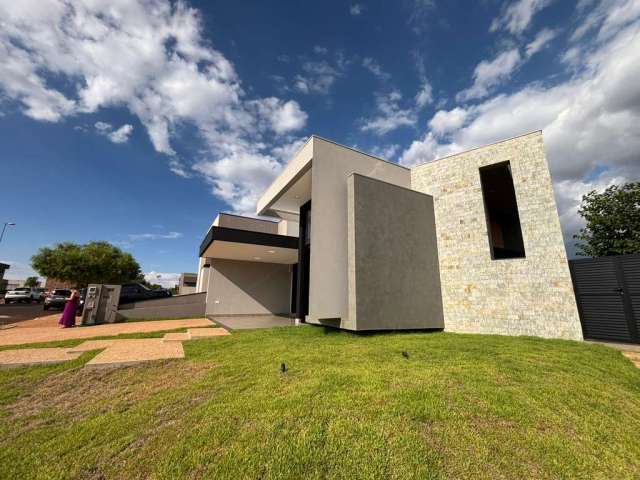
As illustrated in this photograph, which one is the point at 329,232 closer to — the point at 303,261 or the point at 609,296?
the point at 303,261

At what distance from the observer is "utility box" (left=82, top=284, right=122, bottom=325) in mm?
11203

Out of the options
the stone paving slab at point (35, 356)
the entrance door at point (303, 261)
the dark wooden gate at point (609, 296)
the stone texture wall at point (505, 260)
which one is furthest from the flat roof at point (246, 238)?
the dark wooden gate at point (609, 296)

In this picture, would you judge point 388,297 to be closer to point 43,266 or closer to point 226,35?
point 226,35

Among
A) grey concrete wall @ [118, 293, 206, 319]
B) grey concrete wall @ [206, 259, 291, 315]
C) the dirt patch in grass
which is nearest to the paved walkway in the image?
the dirt patch in grass

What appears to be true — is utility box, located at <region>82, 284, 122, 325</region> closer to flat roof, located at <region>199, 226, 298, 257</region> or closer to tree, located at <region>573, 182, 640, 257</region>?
flat roof, located at <region>199, 226, 298, 257</region>

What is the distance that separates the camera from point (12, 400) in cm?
358

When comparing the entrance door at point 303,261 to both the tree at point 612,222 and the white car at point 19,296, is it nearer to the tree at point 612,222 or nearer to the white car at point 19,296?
the tree at point 612,222

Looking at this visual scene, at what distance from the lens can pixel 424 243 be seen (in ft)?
31.7

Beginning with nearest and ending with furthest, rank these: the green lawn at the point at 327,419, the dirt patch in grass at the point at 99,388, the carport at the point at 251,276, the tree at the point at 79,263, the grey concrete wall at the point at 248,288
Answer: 1. the green lawn at the point at 327,419
2. the dirt patch in grass at the point at 99,388
3. the carport at the point at 251,276
4. the grey concrete wall at the point at 248,288
5. the tree at the point at 79,263

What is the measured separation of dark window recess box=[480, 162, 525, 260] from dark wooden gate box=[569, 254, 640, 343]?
3074mm

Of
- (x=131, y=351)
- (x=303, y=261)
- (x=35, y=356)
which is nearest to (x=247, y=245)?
(x=303, y=261)

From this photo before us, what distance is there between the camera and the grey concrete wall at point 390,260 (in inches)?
305

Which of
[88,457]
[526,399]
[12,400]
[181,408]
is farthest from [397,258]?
[12,400]

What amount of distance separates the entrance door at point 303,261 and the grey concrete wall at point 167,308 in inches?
276
